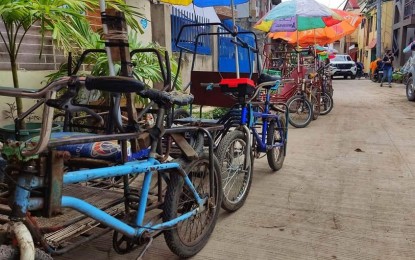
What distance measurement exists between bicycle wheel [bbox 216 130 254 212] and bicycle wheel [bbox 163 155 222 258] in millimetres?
467

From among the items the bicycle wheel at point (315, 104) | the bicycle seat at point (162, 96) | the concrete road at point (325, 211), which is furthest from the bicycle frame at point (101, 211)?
the bicycle wheel at point (315, 104)

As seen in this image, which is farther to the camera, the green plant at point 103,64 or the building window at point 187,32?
the building window at point 187,32

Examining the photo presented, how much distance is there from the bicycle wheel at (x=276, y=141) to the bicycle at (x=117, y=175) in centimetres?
173

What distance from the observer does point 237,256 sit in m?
2.79

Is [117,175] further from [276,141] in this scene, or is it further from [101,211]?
[276,141]

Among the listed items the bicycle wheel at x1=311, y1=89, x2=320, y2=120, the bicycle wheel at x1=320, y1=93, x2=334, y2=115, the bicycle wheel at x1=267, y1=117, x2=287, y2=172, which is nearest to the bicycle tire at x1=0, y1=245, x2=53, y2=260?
the bicycle wheel at x1=267, y1=117, x2=287, y2=172

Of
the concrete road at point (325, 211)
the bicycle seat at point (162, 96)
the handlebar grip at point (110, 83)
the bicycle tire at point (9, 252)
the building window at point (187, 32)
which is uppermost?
the building window at point (187, 32)

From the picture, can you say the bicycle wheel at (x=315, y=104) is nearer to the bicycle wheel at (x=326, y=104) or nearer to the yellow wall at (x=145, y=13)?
the bicycle wheel at (x=326, y=104)

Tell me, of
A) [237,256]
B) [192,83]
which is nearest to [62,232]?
[237,256]

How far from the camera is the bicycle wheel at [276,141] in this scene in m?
4.55

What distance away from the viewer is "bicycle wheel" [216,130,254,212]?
3476 millimetres

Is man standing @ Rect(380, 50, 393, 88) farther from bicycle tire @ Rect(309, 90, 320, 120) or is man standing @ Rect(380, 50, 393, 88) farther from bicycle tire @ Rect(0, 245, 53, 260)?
bicycle tire @ Rect(0, 245, 53, 260)

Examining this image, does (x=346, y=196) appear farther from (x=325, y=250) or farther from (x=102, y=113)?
(x=102, y=113)

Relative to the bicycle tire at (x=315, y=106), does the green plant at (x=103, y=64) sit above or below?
above
